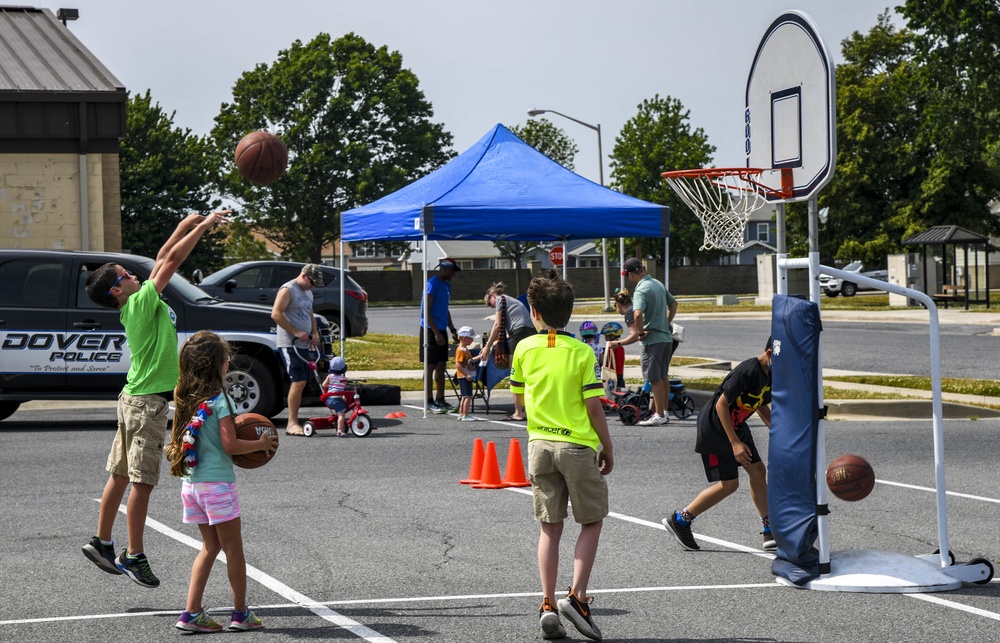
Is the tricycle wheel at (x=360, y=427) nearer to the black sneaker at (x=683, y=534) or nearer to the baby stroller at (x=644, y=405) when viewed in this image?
the baby stroller at (x=644, y=405)

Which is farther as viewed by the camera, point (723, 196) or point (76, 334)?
point (76, 334)

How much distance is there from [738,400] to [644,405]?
7.33 meters

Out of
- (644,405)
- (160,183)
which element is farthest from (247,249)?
(644,405)

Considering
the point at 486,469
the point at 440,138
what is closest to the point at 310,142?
the point at 440,138

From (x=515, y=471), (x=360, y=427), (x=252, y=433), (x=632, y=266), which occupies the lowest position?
(x=515, y=471)

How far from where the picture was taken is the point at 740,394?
24.1ft

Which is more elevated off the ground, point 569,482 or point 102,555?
point 569,482

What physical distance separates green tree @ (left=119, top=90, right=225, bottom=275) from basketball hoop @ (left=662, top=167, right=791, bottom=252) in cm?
4452

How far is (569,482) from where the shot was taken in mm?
5836

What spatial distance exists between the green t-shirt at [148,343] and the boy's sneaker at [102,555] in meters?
0.86

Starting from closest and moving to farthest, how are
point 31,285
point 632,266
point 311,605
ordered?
point 311,605 → point 31,285 → point 632,266

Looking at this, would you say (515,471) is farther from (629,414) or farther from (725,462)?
(629,414)

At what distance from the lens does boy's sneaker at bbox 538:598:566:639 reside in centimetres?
561

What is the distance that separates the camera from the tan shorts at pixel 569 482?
5.82m
